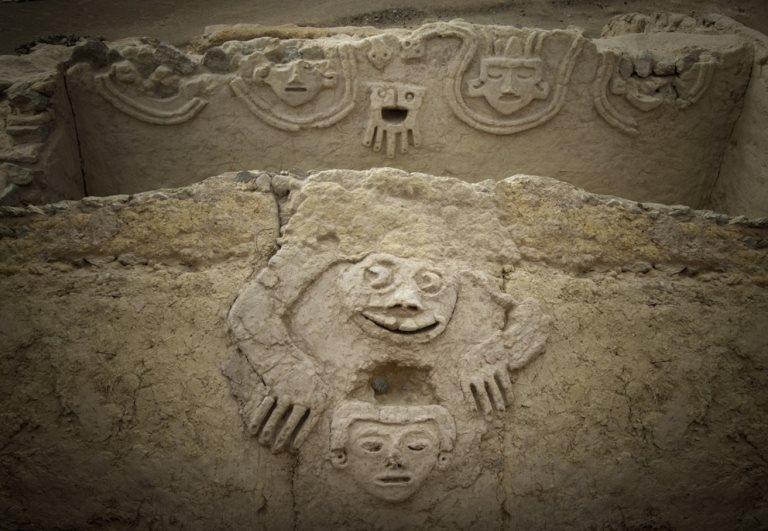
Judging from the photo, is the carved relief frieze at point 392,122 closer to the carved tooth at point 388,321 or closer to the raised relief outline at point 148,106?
the raised relief outline at point 148,106

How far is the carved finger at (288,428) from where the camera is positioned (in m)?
2.31

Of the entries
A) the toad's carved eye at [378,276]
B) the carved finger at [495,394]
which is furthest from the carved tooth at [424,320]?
the carved finger at [495,394]

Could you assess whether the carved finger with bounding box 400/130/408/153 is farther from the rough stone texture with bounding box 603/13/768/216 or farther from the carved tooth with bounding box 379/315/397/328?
the rough stone texture with bounding box 603/13/768/216

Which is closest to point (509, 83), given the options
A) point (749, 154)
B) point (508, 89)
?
point (508, 89)

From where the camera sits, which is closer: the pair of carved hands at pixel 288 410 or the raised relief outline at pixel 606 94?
the pair of carved hands at pixel 288 410

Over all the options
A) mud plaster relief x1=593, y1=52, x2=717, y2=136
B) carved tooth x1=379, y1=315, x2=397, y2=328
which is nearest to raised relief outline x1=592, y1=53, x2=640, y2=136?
mud plaster relief x1=593, y1=52, x2=717, y2=136

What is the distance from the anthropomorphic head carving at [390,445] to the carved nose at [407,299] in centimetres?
37

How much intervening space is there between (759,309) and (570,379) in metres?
0.81

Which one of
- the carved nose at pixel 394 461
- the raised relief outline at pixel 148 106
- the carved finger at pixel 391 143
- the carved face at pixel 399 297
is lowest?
the carved nose at pixel 394 461

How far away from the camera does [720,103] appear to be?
3.78 m

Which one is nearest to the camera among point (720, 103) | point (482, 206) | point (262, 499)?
point (262, 499)

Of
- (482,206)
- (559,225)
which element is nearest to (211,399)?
(482,206)

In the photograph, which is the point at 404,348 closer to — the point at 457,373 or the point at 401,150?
the point at 457,373

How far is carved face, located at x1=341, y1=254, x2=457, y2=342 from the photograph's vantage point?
2.38m
